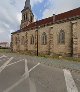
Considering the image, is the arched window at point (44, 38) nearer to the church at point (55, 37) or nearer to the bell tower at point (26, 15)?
the church at point (55, 37)

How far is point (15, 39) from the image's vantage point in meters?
43.1

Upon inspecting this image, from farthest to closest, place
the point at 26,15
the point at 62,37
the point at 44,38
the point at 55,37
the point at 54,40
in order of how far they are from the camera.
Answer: the point at 26,15
the point at 44,38
the point at 54,40
the point at 55,37
the point at 62,37

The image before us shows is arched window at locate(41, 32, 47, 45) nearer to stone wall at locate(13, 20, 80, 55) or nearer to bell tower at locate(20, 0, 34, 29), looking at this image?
stone wall at locate(13, 20, 80, 55)

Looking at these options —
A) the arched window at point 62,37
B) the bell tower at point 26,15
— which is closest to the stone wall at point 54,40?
the arched window at point 62,37

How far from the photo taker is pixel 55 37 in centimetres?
2764

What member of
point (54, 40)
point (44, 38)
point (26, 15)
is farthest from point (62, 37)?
point (26, 15)

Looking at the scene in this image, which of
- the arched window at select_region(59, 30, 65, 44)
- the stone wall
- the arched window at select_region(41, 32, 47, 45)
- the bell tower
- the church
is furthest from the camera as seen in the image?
the bell tower

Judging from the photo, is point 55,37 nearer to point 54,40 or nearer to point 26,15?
point 54,40

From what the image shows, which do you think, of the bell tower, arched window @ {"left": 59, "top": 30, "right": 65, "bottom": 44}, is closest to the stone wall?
arched window @ {"left": 59, "top": 30, "right": 65, "bottom": 44}

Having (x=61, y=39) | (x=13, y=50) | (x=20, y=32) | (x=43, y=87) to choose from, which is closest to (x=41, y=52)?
(x=61, y=39)

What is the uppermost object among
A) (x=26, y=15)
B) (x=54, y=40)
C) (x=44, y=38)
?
(x=26, y=15)

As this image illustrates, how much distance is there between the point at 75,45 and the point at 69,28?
342cm

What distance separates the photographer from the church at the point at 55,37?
23.2m

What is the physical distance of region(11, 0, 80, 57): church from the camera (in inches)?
912
